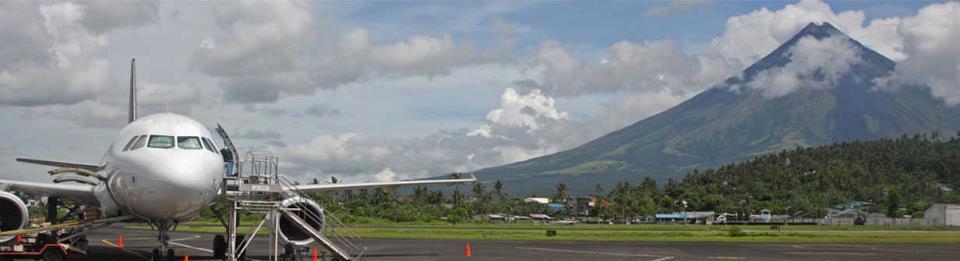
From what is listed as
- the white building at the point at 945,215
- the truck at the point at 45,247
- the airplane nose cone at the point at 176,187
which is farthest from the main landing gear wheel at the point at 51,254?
the white building at the point at 945,215

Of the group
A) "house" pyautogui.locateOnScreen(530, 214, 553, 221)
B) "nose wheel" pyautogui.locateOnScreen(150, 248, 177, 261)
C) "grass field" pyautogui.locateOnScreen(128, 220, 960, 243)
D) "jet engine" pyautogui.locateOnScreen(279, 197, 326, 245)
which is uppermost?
"jet engine" pyautogui.locateOnScreen(279, 197, 326, 245)

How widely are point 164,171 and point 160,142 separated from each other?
127 centimetres

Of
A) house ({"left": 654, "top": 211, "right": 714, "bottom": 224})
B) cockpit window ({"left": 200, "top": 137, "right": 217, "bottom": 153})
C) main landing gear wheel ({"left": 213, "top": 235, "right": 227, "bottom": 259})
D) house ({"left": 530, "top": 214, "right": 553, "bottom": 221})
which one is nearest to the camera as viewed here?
cockpit window ({"left": 200, "top": 137, "right": 217, "bottom": 153})

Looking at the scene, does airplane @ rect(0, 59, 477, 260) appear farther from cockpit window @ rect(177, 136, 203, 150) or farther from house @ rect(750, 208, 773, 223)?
house @ rect(750, 208, 773, 223)

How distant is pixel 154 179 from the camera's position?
70.9 ft

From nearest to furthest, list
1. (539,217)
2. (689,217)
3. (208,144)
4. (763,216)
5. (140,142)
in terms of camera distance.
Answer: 1. (140,142)
2. (208,144)
3. (763,216)
4. (689,217)
5. (539,217)

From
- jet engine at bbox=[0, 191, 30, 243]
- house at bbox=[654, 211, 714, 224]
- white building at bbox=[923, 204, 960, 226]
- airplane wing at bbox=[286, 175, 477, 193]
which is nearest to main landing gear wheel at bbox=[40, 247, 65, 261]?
jet engine at bbox=[0, 191, 30, 243]

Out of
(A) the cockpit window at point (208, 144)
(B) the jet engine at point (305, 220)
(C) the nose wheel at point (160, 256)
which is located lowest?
(C) the nose wheel at point (160, 256)

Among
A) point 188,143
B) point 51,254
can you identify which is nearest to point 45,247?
point 51,254

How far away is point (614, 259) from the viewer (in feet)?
106

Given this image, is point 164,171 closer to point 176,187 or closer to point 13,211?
point 176,187

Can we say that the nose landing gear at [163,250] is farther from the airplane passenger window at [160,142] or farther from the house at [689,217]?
the house at [689,217]

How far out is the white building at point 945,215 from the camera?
121 metres

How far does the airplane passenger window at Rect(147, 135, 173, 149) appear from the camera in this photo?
22.4m
